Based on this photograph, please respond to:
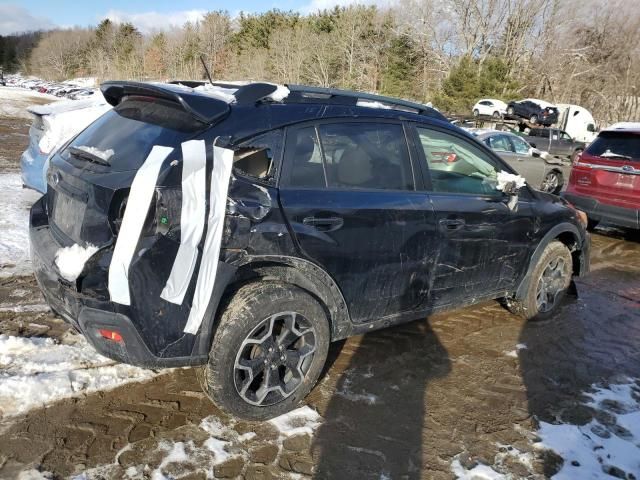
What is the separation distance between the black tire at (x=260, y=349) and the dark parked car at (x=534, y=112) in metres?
26.1

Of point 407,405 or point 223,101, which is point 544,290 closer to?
point 407,405

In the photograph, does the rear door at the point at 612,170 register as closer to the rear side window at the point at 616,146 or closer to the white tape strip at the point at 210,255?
the rear side window at the point at 616,146

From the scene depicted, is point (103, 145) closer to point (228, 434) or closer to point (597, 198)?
point (228, 434)

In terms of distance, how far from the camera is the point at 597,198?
7707mm

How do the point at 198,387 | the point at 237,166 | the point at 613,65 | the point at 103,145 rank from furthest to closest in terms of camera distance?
1. the point at 613,65
2. the point at 198,387
3. the point at 103,145
4. the point at 237,166

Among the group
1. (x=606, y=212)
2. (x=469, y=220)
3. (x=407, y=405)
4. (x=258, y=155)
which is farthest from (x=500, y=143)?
(x=258, y=155)

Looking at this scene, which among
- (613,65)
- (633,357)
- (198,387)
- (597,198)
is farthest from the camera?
(613,65)

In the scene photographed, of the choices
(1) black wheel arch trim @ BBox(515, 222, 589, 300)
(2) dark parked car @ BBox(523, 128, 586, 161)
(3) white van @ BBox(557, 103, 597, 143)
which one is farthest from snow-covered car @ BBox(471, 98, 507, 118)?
(1) black wheel arch trim @ BBox(515, 222, 589, 300)

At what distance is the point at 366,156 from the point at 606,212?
593cm

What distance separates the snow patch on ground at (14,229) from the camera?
4895 millimetres

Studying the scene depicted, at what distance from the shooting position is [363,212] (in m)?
3.06

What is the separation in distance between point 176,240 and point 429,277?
1.88 meters

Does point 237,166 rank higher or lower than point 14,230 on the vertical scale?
higher

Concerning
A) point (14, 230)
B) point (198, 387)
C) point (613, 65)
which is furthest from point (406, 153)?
point (613, 65)
